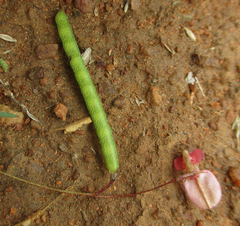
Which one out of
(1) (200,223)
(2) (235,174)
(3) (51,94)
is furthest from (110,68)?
(1) (200,223)

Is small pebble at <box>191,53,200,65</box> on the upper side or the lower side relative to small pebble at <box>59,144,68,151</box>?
upper

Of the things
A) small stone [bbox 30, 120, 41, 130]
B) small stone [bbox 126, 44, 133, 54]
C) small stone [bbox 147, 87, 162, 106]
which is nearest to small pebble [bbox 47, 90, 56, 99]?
small stone [bbox 30, 120, 41, 130]

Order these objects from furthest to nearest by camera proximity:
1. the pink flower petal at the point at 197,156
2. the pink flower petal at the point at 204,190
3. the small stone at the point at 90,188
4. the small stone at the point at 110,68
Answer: the small stone at the point at 110,68
the small stone at the point at 90,188
the pink flower petal at the point at 197,156
the pink flower petal at the point at 204,190

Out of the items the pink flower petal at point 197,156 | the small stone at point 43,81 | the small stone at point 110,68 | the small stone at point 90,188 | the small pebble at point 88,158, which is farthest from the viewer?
the small stone at point 110,68

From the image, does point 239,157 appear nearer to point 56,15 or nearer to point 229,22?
point 229,22

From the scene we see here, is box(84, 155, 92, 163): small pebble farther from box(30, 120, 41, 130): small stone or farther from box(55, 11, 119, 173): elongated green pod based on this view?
box(30, 120, 41, 130): small stone

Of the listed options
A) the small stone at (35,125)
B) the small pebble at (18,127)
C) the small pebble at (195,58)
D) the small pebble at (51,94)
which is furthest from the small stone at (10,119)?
the small pebble at (195,58)

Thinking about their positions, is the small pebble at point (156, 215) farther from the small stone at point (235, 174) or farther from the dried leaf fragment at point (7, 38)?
the dried leaf fragment at point (7, 38)
